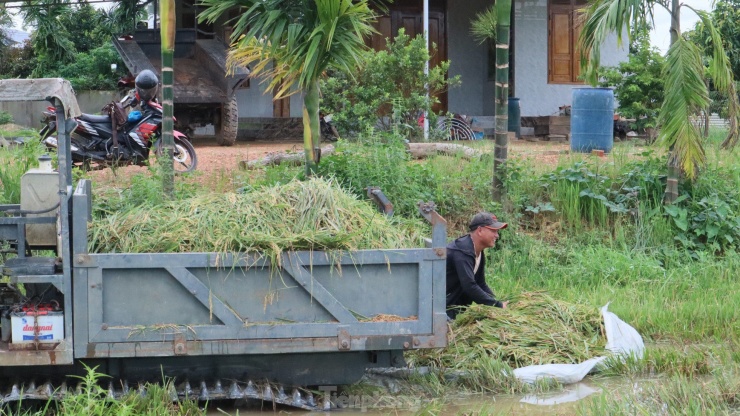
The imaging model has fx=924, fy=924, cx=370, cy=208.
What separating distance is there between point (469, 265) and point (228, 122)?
29.7 ft

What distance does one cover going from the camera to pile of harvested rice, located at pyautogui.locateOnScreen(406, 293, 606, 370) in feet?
21.1

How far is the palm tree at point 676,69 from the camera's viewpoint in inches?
371

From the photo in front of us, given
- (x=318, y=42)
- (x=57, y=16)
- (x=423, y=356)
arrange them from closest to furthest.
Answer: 1. (x=423, y=356)
2. (x=318, y=42)
3. (x=57, y=16)

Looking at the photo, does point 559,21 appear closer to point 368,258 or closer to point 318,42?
point 318,42

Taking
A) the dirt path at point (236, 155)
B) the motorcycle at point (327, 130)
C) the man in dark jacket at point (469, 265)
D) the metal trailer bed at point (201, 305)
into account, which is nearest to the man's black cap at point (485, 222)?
the man in dark jacket at point (469, 265)

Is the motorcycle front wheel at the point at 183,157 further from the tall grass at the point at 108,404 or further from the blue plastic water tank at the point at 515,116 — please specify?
the blue plastic water tank at the point at 515,116

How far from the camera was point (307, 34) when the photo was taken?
8.57 meters

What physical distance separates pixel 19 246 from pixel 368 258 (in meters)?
2.05

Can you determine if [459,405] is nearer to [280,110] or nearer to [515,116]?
[515,116]

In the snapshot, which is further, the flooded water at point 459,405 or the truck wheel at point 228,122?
the truck wheel at point 228,122

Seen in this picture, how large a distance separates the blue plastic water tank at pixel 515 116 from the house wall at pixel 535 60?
657 millimetres

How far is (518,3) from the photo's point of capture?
18.3 meters

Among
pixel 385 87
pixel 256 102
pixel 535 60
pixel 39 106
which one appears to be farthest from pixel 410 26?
pixel 39 106

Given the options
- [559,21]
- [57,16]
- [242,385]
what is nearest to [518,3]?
[559,21]
